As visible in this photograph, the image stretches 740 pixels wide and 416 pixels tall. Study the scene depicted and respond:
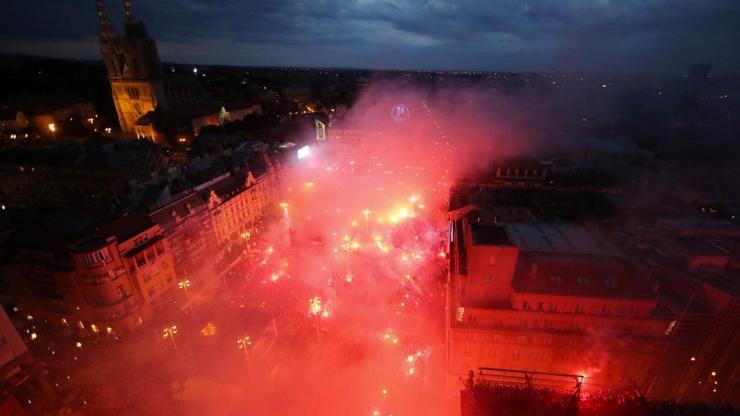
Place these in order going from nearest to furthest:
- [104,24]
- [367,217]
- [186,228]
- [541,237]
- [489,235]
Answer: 1. [489,235]
2. [541,237]
3. [186,228]
4. [367,217]
5. [104,24]

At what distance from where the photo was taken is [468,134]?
3391cm

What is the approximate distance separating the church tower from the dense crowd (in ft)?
172

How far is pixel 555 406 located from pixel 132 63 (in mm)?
58127

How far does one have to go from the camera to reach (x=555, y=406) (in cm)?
830

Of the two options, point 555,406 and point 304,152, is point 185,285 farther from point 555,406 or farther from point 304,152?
point 304,152

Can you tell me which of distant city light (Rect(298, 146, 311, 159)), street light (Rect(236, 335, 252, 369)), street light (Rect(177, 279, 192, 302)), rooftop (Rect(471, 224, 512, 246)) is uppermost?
rooftop (Rect(471, 224, 512, 246))

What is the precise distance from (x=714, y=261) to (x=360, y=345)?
18.0 meters

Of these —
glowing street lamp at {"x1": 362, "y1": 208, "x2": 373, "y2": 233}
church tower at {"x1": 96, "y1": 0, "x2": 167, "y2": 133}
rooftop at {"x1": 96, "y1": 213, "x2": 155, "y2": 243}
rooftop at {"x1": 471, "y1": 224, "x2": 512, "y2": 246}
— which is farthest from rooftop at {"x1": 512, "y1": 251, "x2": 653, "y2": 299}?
church tower at {"x1": 96, "y1": 0, "x2": 167, "y2": 133}

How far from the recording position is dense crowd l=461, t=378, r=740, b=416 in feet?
26.3

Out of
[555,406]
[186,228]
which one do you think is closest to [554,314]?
[555,406]

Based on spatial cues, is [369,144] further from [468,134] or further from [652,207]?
[652,207]

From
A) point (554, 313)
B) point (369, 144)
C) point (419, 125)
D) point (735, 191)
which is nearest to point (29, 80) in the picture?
point (369, 144)

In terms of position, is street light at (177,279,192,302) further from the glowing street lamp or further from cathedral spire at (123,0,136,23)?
cathedral spire at (123,0,136,23)

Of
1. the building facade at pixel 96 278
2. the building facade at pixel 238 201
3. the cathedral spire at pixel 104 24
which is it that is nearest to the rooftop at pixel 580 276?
the building facade at pixel 96 278
